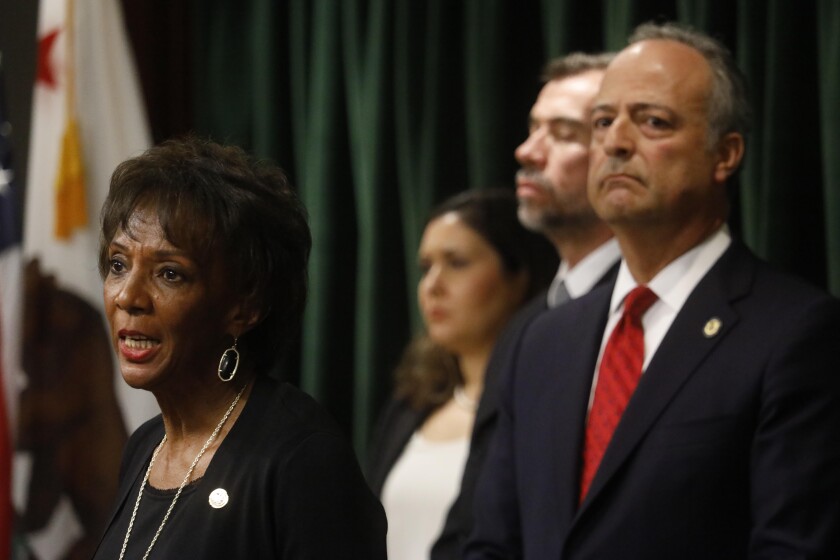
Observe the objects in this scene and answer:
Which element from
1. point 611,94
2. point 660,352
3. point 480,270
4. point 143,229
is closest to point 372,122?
point 480,270

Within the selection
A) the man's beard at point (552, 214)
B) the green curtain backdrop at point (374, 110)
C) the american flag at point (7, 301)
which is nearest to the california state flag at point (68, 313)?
the american flag at point (7, 301)

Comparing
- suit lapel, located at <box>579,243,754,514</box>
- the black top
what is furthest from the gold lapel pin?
suit lapel, located at <box>579,243,754,514</box>

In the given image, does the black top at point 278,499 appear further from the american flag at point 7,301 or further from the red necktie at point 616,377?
the american flag at point 7,301

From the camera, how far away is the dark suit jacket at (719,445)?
6.52 ft

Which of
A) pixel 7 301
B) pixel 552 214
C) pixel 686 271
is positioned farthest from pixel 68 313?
pixel 686 271

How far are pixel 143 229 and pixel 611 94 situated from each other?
1050 mm

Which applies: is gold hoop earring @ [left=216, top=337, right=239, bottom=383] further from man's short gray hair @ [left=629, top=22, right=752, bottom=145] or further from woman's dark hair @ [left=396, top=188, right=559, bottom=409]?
woman's dark hair @ [left=396, top=188, right=559, bottom=409]

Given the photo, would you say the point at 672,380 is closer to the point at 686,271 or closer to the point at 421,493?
the point at 686,271

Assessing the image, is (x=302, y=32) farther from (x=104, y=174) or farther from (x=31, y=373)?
(x=31, y=373)

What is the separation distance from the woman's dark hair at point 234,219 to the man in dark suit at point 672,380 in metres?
0.68

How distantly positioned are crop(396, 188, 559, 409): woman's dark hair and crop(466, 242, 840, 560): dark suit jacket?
1130 millimetres

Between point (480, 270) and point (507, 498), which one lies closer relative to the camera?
point (507, 498)

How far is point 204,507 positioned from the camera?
161 centimetres

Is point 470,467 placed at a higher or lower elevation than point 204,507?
lower
